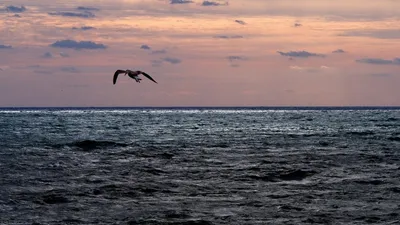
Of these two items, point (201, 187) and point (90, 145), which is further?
point (90, 145)

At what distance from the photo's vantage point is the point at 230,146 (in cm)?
5175

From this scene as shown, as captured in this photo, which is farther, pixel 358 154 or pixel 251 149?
pixel 251 149

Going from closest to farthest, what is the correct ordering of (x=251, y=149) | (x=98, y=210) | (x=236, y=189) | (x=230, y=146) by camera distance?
(x=98, y=210), (x=236, y=189), (x=251, y=149), (x=230, y=146)

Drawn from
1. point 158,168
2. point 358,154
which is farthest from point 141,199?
point 358,154

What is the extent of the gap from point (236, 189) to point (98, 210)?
6.32 metres

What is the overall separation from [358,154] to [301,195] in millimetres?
18187

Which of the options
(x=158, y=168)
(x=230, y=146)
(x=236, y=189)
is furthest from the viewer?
(x=230, y=146)

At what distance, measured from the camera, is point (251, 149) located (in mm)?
47531

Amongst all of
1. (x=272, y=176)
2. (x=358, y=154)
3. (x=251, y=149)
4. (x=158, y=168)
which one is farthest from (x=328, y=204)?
(x=251, y=149)

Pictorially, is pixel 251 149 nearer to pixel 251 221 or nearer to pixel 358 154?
pixel 358 154

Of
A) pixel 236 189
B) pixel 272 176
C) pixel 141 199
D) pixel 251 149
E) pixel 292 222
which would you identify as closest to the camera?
pixel 292 222

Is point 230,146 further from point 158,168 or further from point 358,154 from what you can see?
point 158,168

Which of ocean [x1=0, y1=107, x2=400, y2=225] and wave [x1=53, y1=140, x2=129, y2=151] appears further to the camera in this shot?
wave [x1=53, y1=140, x2=129, y2=151]

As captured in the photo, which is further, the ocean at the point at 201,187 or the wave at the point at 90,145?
the wave at the point at 90,145
